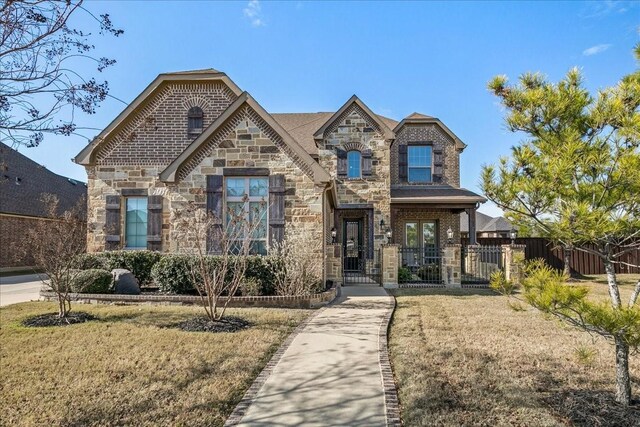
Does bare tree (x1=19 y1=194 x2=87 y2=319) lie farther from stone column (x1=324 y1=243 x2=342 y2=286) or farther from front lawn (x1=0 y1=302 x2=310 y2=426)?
stone column (x1=324 y1=243 x2=342 y2=286)

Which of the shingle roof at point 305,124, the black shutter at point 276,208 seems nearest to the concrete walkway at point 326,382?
the black shutter at point 276,208

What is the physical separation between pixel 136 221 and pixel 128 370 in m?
9.30

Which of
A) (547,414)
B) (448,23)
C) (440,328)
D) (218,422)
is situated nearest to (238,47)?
(448,23)

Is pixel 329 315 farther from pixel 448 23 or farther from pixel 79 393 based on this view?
pixel 448 23

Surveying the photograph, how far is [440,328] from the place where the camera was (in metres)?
7.07

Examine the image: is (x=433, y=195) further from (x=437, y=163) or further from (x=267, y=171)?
(x=267, y=171)

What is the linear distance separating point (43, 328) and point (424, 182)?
54.2ft

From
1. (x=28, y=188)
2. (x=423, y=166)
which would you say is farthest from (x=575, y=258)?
(x=28, y=188)

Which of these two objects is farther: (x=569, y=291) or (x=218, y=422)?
(x=218, y=422)

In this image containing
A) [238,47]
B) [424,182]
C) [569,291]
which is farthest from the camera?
[424,182]

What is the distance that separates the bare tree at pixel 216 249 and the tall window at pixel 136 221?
3079mm

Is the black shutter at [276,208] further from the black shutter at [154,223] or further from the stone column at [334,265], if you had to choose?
the black shutter at [154,223]

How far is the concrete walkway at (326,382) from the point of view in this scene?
3645 millimetres

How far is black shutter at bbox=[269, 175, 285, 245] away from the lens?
10875 mm
